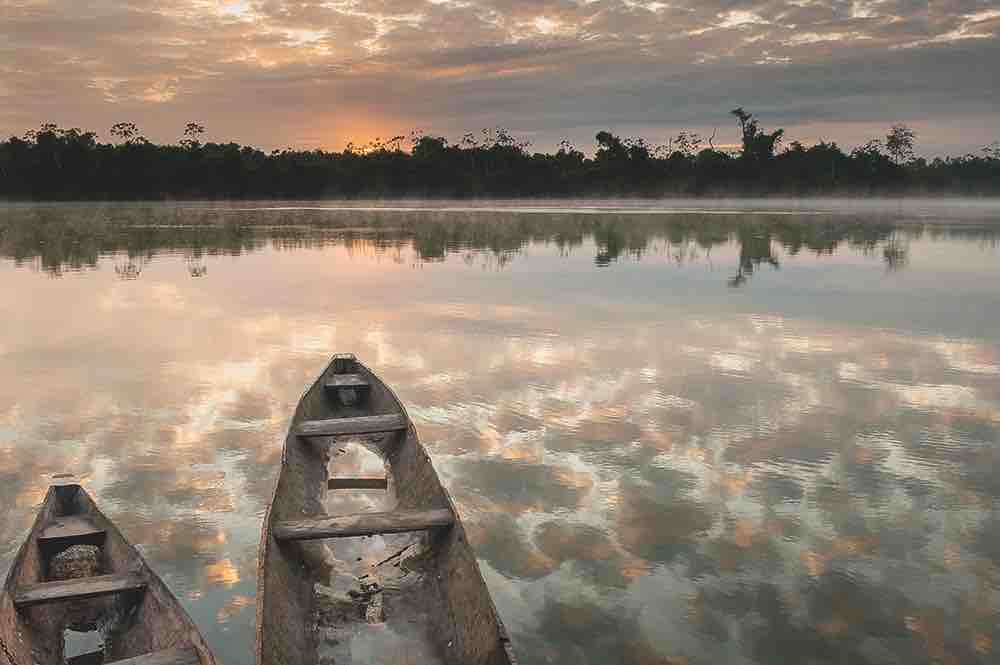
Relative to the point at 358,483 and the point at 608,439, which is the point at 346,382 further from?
the point at 608,439

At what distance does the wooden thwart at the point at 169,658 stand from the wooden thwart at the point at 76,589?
885mm

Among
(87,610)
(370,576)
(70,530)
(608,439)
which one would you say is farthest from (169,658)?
(608,439)

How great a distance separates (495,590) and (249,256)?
23863 mm

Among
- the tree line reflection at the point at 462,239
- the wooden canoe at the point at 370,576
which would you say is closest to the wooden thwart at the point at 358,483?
the wooden canoe at the point at 370,576

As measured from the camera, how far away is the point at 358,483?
7621mm

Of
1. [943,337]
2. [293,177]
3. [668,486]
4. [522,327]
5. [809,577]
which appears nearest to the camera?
[809,577]

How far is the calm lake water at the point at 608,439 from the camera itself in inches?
205

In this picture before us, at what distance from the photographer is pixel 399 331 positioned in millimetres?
14477

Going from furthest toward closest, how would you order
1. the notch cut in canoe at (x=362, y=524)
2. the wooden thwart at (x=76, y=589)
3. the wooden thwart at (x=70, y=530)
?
the wooden thwart at (x=70, y=530), the notch cut in canoe at (x=362, y=524), the wooden thwart at (x=76, y=589)

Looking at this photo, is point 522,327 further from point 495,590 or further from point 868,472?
point 495,590

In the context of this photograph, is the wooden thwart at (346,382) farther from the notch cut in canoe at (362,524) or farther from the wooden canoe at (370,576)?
the notch cut in canoe at (362,524)

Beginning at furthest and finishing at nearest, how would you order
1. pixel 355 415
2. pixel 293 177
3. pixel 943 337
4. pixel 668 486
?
pixel 293 177
pixel 943 337
pixel 355 415
pixel 668 486

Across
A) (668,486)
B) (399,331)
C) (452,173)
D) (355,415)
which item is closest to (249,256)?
(399,331)

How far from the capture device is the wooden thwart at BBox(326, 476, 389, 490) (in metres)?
7.53
